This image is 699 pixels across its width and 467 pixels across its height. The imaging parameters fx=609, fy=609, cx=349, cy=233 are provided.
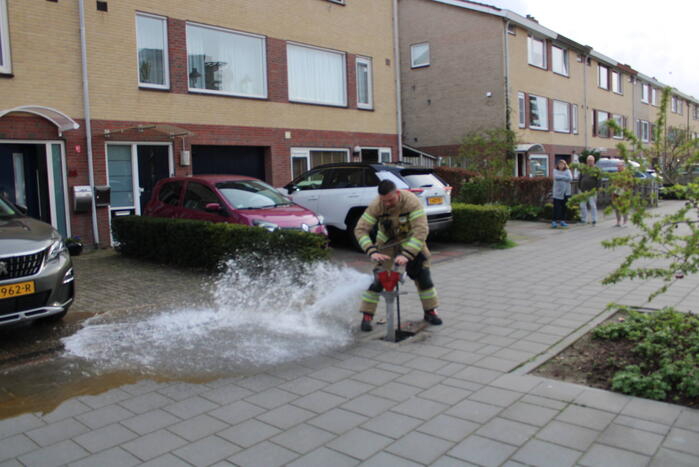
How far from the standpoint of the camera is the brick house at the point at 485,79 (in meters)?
24.9

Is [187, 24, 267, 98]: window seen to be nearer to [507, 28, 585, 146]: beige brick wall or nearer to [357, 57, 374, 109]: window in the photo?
[357, 57, 374, 109]: window

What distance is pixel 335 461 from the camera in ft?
11.8

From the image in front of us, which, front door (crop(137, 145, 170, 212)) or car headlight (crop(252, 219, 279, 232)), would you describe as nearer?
car headlight (crop(252, 219, 279, 232))

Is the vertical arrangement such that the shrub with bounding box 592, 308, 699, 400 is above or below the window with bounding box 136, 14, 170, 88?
below

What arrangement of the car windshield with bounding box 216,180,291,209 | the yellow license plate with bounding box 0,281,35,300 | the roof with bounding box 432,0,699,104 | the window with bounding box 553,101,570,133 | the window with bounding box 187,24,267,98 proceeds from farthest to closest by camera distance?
the window with bounding box 553,101,570,133 < the roof with bounding box 432,0,699,104 < the window with bounding box 187,24,267,98 < the car windshield with bounding box 216,180,291,209 < the yellow license plate with bounding box 0,281,35,300

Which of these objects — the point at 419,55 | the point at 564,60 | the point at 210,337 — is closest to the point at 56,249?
the point at 210,337

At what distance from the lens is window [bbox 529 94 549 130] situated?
27.3 metres

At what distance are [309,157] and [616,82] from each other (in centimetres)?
2809

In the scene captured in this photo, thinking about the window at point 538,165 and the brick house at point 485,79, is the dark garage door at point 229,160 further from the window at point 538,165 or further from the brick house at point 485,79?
the window at point 538,165

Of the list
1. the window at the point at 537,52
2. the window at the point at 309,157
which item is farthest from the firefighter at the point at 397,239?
the window at the point at 537,52

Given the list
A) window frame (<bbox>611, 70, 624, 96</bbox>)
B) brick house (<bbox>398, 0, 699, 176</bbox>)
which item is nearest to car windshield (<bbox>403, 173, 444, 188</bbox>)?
brick house (<bbox>398, 0, 699, 176</bbox>)

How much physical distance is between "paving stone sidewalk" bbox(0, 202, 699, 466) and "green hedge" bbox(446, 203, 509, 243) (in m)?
6.62

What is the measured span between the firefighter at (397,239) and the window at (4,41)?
8859 mm

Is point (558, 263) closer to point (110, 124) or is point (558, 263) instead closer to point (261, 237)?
point (261, 237)
